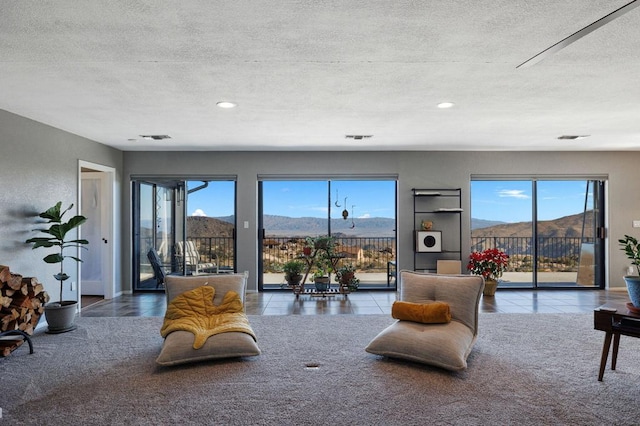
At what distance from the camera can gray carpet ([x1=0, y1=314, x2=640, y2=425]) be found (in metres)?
2.52

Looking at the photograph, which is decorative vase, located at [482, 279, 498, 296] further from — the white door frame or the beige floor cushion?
the white door frame

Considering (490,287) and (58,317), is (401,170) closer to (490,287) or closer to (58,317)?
(490,287)

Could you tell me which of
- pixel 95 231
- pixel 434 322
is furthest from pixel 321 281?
pixel 95 231

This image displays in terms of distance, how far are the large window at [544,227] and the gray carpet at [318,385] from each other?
3.51 meters

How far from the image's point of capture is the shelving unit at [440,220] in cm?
689

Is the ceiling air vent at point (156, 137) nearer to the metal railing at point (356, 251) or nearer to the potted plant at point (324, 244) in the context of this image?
the potted plant at point (324, 244)

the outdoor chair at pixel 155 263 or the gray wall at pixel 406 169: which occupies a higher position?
the gray wall at pixel 406 169

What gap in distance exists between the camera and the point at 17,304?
149 inches

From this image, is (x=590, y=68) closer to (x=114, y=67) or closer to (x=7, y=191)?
(x=114, y=67)

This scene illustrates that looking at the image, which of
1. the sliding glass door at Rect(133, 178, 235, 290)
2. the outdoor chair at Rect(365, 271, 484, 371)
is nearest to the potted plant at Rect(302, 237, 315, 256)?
the sliding glass door at Rect(133, 178, 235, 290)

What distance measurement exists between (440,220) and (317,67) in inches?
182

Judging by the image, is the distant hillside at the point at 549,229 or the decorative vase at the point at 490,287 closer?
the decorative vase at the point at 490,287

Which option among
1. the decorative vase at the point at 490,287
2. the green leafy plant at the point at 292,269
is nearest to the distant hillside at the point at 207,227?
the green leafy plant at the point at 292,269

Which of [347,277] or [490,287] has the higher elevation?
[347,277]
